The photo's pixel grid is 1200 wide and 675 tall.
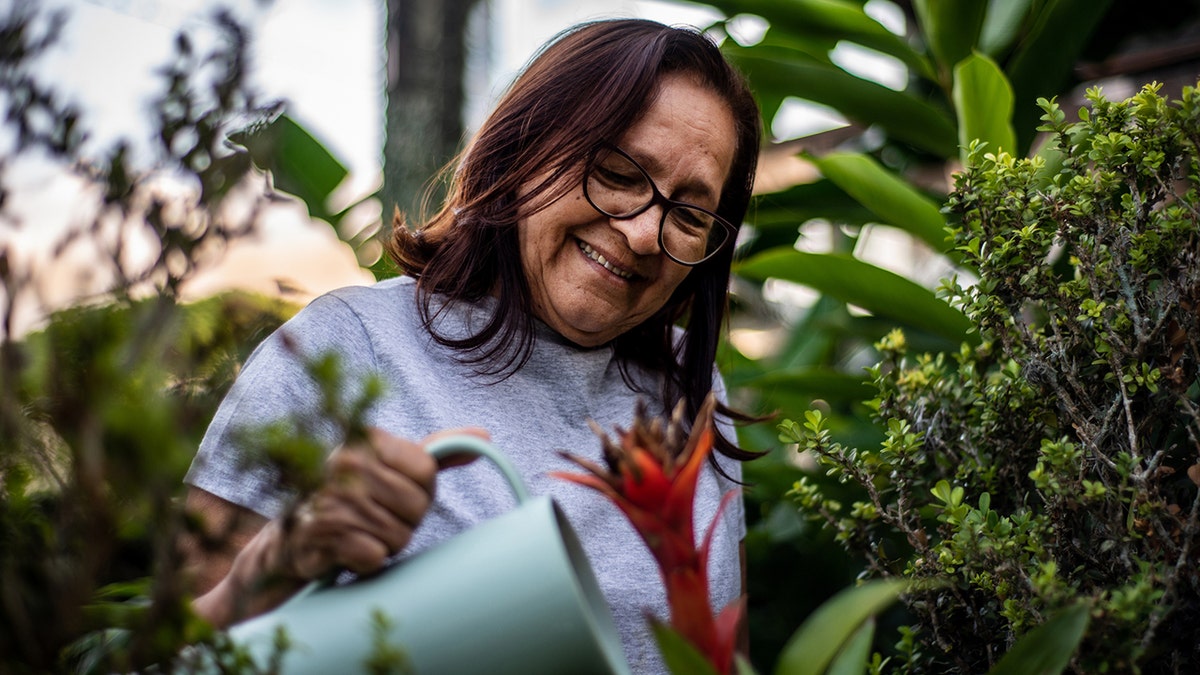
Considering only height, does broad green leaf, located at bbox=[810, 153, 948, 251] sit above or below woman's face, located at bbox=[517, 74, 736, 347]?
above

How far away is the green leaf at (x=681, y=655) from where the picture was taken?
0.56m

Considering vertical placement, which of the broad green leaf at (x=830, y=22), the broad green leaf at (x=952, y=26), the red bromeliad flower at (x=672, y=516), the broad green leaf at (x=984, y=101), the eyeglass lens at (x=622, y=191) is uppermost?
the broad green leaf at (x=952, y=26)

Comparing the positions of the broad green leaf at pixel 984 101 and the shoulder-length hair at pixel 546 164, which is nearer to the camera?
the shoulder-length hair at pixel 546 164

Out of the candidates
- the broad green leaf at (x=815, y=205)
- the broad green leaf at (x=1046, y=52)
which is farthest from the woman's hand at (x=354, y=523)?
the broad green leaf at (x=1046, y=52)

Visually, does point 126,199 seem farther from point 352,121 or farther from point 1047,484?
point 352,121

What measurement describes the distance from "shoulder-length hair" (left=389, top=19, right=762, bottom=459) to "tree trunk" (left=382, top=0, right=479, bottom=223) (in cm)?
122

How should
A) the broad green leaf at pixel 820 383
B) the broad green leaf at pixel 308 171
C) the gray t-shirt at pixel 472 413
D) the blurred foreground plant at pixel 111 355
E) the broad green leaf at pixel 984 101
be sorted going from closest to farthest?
1. the blurred foreground plant at pixel 111 355
2. the gray t-shirt at pixel 472 413
3. the broad green leaf at pixel 984 101
4. the broad green leaf at pixel 820 383
5. the broad green leaf at pixel 308 171

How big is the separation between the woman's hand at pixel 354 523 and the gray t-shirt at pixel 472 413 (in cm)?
31

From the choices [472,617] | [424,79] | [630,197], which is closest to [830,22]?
[630,197]

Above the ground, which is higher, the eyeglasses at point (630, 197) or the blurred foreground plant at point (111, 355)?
the eyeglasses at point (630, 197)

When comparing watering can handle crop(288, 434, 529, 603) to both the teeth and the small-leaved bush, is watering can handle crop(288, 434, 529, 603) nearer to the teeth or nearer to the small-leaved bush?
the small-leaved bush

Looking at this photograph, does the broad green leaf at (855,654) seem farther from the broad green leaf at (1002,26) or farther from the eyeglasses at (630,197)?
the broad green leaf at (1002,26)

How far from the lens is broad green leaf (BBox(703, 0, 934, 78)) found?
1854mm

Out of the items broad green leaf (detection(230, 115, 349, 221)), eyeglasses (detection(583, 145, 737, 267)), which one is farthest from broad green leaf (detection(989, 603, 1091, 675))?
broad green leaf (detection(230, 115, 349, 221))
